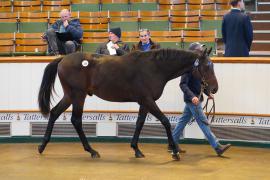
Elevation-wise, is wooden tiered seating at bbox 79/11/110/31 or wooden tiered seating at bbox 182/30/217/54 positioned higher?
wooden tiered seating at bbox 79/11/110/31

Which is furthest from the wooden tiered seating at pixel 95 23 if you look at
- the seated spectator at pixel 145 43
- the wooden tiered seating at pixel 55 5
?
the seated spectator at pixel 145 43

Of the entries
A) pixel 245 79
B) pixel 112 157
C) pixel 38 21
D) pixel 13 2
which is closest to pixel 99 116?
pixel 112 157

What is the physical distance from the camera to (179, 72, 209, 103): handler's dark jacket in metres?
8.30

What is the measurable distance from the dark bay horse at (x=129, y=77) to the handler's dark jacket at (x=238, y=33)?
177 centimetres

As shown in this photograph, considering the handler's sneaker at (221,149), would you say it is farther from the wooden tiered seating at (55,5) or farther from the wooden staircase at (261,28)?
the wooden tiered seating at (55,5)

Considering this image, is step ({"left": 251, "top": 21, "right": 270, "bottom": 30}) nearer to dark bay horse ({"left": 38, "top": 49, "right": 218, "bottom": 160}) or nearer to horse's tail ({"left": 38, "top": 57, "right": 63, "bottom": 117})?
dark bay horse ({"left": 38, "top": 49, "right": 218, "bottom": 160})

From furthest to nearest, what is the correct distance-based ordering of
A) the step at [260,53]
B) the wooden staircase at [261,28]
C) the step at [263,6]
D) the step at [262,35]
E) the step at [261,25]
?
the step at [263,6] → the step at [261,25] → the step at [262,35] → the wooden staircase at [261,28] → the step at [260,53]

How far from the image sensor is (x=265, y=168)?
768cm

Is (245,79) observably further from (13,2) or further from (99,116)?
(13,2)

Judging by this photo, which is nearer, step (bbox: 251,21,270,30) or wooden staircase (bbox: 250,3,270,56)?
wooden staircase (bbox: 250,3,270,56)

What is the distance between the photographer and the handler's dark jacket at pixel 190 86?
8.30m

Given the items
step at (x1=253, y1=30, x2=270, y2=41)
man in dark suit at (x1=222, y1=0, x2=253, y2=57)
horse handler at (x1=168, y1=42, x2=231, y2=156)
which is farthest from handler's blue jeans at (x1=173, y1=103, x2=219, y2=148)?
step at (x1=253, y1=30, x2=270, y2=41)

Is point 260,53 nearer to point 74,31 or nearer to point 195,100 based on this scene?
point 74,31

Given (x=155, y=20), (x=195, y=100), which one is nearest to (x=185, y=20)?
(x=155, y=20)
